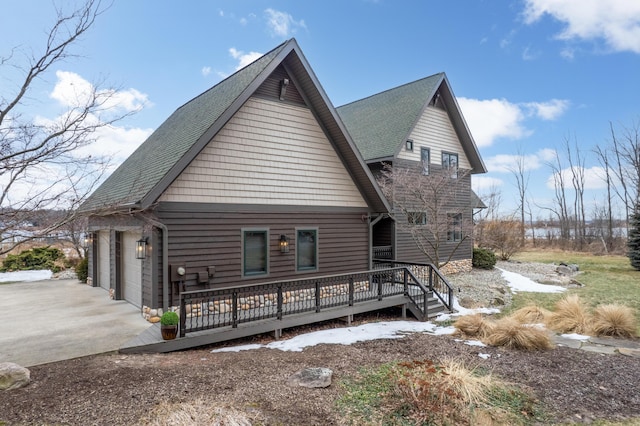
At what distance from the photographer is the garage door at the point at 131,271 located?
930 cm

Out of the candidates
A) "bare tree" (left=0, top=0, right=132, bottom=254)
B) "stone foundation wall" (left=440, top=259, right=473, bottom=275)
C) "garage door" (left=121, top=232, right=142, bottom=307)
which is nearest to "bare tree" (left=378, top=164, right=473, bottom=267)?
"stone foundation wall" (left=440, top=259, right=473, bottom=275)

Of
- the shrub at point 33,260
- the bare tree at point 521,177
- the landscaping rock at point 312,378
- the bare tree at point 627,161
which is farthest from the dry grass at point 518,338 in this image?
the bare tree at point 521,177

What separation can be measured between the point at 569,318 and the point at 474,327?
2.76 metres

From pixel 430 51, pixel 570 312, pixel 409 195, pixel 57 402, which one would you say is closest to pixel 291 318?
pixel 57 402

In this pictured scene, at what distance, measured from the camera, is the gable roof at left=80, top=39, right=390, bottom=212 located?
7879mm

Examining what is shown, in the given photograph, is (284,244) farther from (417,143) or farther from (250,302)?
(417,143)

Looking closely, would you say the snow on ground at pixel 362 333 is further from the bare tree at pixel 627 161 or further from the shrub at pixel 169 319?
the bare tree at pixel 627 161

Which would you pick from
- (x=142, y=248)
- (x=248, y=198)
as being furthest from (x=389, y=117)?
(x=142, y=248)

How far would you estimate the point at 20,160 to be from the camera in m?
5.34

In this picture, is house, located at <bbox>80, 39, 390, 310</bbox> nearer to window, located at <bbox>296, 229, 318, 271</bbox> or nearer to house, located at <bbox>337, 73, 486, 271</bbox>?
window, located at <bbox>296, 229, 318, 271</bbox>

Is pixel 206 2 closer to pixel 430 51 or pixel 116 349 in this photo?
pixel 116 349

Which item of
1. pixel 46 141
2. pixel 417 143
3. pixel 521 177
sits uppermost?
pixel 521 177

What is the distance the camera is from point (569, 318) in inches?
353

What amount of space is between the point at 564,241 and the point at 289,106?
34125 mm
